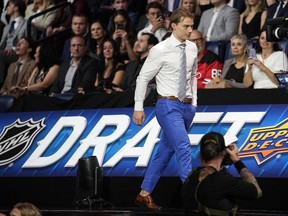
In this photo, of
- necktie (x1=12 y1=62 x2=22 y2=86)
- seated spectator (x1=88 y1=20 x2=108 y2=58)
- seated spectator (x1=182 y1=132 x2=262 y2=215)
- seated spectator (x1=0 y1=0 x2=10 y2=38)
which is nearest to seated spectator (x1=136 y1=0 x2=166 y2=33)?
seated spectator (x1=88 y1=20 x2=108 y2=58)

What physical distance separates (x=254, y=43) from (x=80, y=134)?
8.05 ft

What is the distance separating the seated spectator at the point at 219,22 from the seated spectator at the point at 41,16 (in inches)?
133

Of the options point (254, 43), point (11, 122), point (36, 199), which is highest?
point (254, 43)

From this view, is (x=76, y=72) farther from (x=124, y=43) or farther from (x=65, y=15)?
(x=65, y=15)

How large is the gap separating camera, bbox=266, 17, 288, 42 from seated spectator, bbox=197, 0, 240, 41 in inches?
136

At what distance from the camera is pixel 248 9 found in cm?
1250

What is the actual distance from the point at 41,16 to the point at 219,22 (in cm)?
398

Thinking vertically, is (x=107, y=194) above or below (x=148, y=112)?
below

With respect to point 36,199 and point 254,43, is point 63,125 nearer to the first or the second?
point 36,199

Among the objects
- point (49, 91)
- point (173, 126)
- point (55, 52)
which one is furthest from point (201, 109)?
point (55, 52)

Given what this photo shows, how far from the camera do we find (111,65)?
12.5 metres

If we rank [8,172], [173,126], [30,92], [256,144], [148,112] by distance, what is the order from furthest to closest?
[30,92] → [8,172] → [148,112] → [256,144] → [173,126]

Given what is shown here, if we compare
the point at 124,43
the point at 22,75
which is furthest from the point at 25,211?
the point at 22,75

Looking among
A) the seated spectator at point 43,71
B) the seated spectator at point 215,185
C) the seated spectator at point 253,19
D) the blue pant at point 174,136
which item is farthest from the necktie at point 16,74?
the seated spectator at point 215,185
